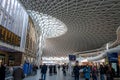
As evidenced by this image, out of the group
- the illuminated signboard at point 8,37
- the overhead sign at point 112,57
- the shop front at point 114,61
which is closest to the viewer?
the shop front at point 114,61

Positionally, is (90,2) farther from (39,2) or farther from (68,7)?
(39,2)

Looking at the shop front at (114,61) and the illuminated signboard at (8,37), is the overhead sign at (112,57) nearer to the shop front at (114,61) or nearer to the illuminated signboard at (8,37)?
the shop front at (114,61)

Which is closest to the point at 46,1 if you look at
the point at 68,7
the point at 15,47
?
the point at 68,7

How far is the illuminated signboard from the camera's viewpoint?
678 inches

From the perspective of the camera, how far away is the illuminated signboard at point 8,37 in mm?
17209

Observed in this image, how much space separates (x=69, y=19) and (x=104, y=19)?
9.73 m

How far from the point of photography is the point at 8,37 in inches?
749

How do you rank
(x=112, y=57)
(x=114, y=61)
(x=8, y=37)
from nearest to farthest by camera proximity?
(x=114, y=61) → (x=112, y=57) → (x=8, y=37)

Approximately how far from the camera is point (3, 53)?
2402 cm

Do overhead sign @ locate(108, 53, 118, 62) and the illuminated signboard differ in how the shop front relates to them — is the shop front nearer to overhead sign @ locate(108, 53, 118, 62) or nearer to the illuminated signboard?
overhead sign @ locate(108, 53, 118, 62)

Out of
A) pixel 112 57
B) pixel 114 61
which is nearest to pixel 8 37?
pixel 112 57

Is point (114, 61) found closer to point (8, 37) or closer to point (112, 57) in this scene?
point (112, 57)

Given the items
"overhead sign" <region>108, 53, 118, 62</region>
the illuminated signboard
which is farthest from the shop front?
the illuminated signboard

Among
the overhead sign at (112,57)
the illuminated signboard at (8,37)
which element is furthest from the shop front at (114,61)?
the illuminated signboard at (8,37)
